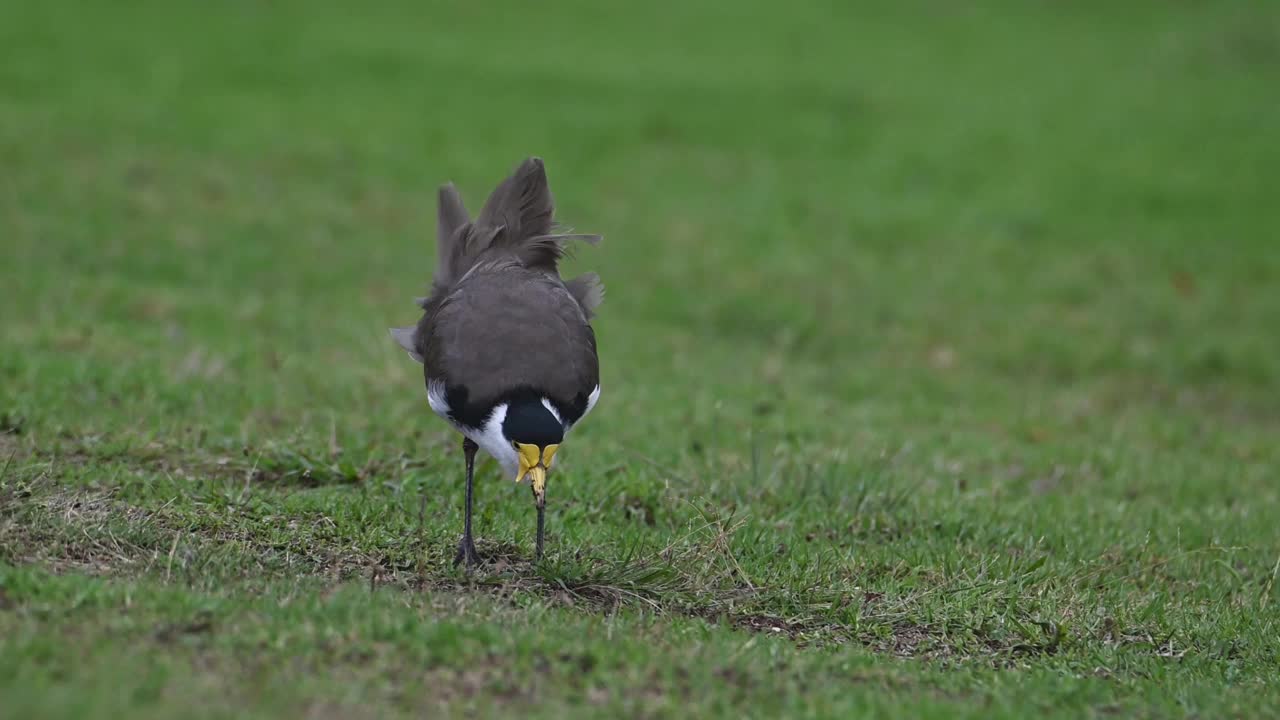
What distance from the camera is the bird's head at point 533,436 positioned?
528 centimetres

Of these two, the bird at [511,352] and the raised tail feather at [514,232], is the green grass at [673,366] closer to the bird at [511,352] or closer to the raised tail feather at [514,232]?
the bird at [511,352]

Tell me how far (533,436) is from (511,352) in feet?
1.71

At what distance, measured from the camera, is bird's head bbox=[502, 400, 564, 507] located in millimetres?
5277

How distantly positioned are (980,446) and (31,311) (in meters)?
7.07

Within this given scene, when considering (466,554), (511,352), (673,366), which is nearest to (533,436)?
(511,352)

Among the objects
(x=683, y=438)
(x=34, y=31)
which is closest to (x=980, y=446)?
(x=683, y=438)

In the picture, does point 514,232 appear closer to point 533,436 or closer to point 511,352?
point 511,352

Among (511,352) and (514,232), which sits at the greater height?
(514,232)

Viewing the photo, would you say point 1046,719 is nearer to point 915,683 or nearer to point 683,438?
point 915,683

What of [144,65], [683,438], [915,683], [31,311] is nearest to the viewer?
[915,683]

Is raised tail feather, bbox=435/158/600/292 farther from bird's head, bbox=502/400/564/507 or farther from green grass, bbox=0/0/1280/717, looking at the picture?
bird's head, bbox=502/400/564/507

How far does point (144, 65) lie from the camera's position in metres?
16.7

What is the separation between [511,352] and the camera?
5.64 m

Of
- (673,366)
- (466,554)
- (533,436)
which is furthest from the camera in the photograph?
(673,366)
